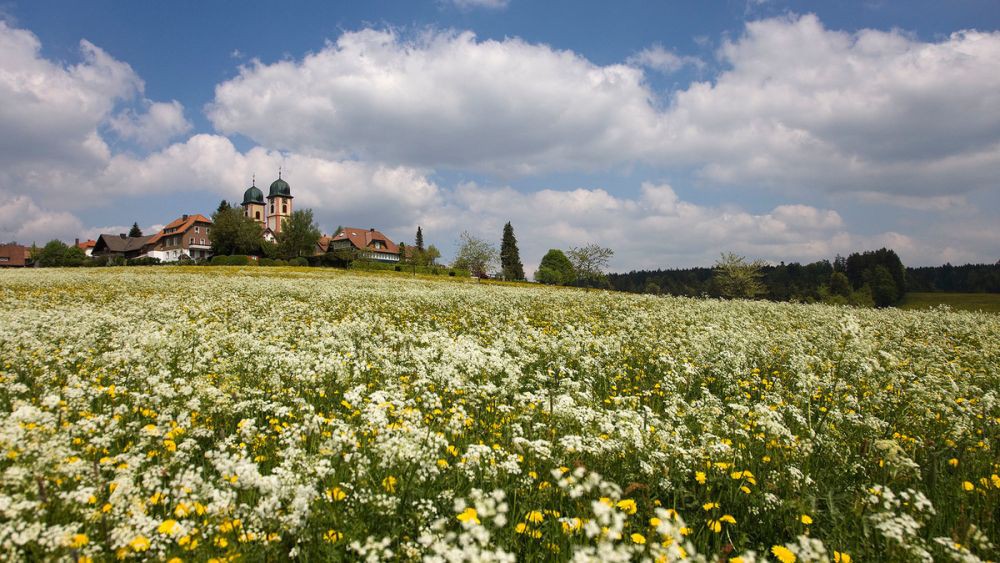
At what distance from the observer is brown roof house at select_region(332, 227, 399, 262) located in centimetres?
14975

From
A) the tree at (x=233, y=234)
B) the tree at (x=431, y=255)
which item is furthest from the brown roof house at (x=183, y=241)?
the tree at (x=431, y=255)

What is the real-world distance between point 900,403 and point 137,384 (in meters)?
11.2

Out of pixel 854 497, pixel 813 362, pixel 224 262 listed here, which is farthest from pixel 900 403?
pixel 224 262

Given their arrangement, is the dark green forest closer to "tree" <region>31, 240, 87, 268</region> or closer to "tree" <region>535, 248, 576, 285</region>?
"tree" <region>535, 248, 576, 285</region>

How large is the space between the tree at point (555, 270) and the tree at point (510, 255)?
219 inches

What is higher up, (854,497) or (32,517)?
(32,517)

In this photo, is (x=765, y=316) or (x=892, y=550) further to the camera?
(x=765, y=316)

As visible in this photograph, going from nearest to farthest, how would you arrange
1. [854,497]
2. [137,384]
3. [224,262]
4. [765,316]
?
[854,497], [137,384], [765,316], [224,262]

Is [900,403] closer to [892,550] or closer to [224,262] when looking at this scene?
[892,550]

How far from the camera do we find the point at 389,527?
371 centimetres

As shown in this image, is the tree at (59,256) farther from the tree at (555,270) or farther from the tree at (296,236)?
the tree at (555,270)

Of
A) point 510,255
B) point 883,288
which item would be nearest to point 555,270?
point 510,255

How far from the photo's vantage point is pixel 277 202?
171125 mm

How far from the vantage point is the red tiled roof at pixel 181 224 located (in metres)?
129
